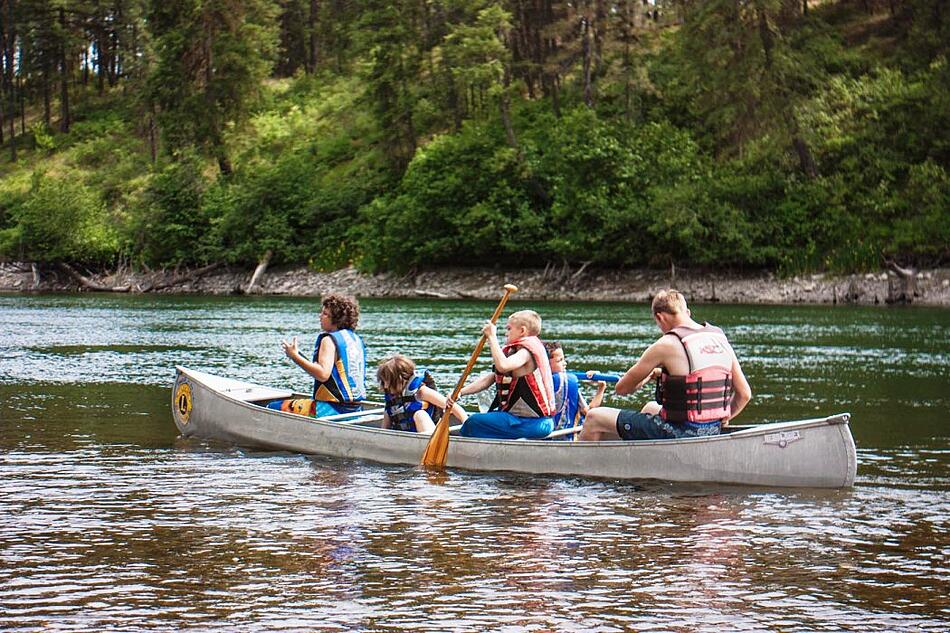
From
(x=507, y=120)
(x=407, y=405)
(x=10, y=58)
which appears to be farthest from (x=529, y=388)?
(x=10, y=58)

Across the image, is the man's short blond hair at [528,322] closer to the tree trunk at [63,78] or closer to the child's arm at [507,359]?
the child's arm at [507,359]

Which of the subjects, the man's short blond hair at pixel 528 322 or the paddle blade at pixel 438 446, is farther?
the paddle blade at pixel 438 446

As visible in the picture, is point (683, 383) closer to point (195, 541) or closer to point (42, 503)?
point (195, 541)

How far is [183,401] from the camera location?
45.5 ft

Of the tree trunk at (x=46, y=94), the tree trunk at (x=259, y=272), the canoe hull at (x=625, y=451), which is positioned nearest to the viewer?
the canoe hull at (x=625, y=451)

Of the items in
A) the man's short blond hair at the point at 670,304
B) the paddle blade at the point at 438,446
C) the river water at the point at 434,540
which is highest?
the man's short blond hair at the point at 670,304

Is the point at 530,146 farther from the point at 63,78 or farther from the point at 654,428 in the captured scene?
the point at 654,428

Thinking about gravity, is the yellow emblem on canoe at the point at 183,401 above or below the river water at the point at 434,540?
above

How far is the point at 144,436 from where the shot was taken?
1373 cm

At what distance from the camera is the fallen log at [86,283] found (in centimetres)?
6141

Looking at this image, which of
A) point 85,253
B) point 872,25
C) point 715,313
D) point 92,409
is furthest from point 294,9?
point 92,409

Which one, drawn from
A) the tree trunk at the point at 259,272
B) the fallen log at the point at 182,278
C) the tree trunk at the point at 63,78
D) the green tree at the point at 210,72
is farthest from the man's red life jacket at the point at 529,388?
the tree trunk at the point at 63,78

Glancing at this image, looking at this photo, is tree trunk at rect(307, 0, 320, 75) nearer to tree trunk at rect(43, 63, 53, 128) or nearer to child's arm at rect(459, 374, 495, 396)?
tree trunk at rect(43, 63, 53, 128)

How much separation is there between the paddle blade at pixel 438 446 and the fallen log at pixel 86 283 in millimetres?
52655
